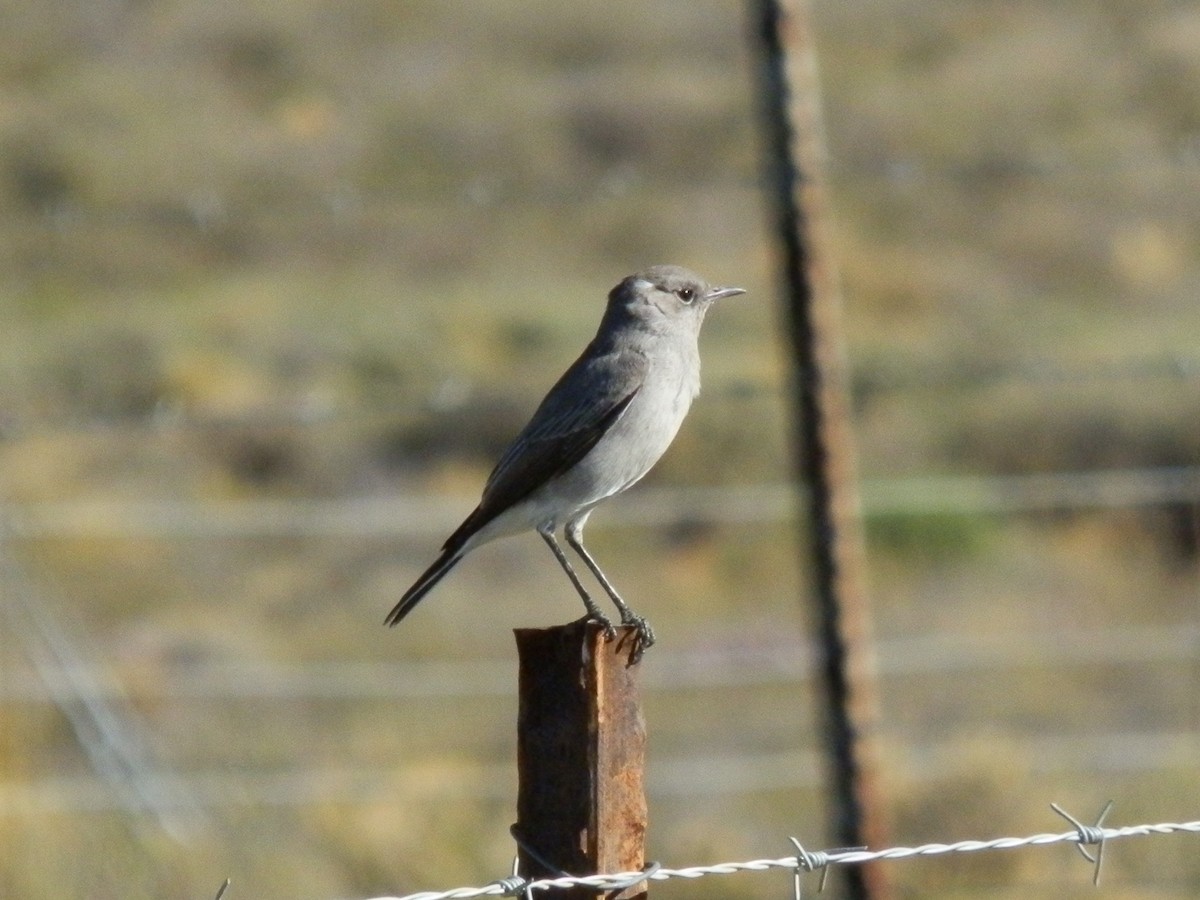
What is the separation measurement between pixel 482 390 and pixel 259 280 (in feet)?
33.3

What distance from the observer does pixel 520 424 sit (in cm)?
2169

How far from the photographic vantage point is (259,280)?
32.3m

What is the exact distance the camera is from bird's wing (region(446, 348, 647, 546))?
18.9 ft

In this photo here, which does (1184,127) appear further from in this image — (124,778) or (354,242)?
(124,778)

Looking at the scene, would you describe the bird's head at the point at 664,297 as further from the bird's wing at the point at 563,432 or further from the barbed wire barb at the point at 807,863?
the barbed wire barb at the point at 807,863

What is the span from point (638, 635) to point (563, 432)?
4.26 feet

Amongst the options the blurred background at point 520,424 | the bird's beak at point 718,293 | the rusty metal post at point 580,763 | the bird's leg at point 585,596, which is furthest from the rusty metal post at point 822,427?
the rusty metal post at point 580,763

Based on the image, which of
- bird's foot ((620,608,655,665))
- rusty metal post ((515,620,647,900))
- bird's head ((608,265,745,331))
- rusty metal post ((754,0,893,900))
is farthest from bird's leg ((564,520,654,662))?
rusty metal post ((754,0,893,900))

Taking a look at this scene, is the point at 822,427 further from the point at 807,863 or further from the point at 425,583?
the point at 807,863

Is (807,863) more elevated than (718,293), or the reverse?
(718,293)

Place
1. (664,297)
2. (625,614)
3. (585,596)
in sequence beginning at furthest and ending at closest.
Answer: (664,297) < (585,596) < (625,614)

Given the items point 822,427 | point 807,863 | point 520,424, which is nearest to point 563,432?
point 822,427

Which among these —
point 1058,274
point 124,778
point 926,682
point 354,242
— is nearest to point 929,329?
point 1058,274

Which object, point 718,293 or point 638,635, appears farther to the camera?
point 718,293
